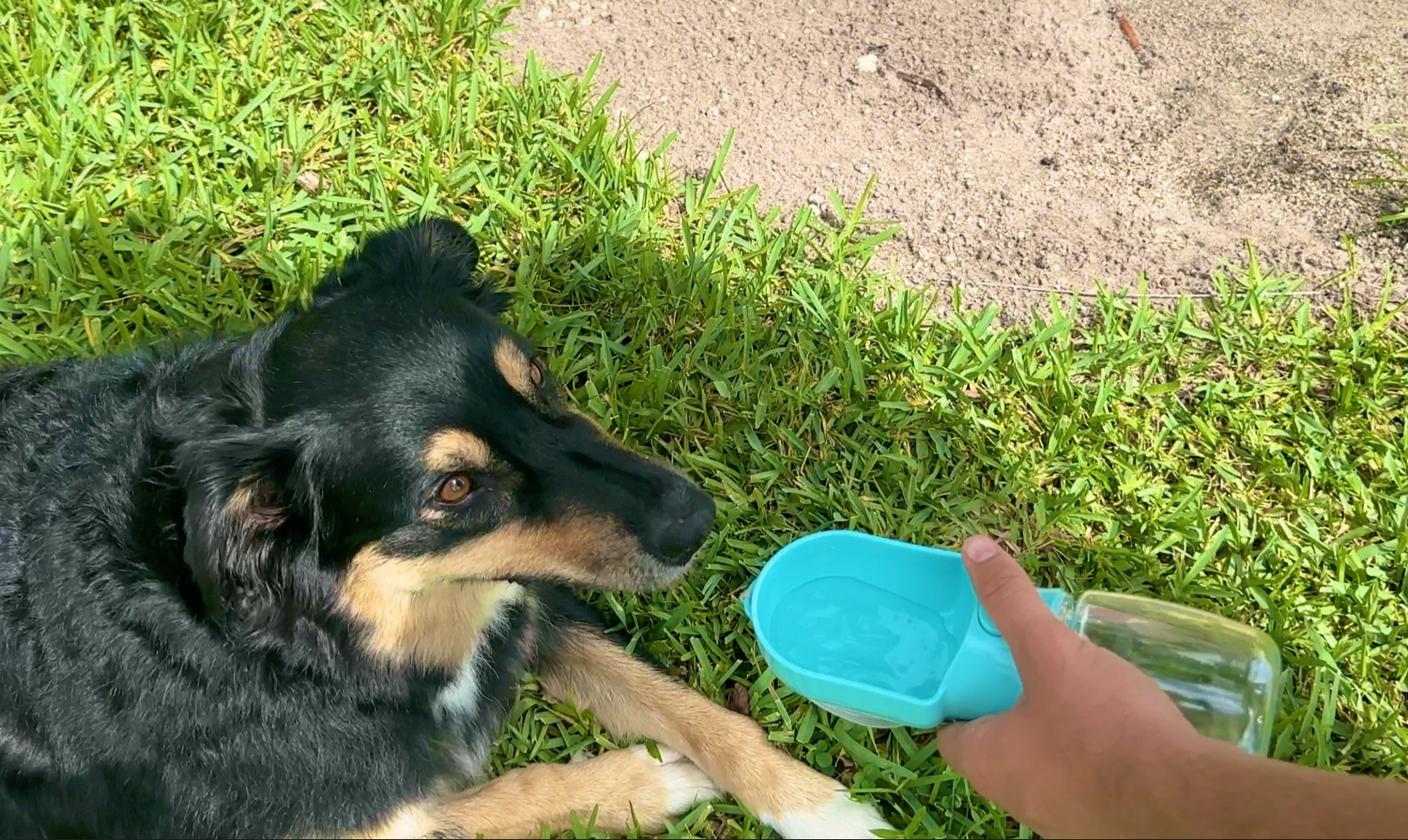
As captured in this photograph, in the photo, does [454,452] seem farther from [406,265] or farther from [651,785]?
[651,785]

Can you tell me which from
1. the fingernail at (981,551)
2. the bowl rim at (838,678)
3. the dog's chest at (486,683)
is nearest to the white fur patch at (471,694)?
the dog's chest at (486,683)

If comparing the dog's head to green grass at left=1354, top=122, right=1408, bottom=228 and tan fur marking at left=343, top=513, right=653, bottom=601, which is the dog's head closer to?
tan fur marking at left=343, top=513, right=653, bottom=601

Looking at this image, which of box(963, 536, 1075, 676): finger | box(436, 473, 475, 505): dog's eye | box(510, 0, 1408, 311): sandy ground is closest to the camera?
box(963, 536, 1075, 676): finger

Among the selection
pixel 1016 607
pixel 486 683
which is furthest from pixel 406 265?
pixel 1016 607

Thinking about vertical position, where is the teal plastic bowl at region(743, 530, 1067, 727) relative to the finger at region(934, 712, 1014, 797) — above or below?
below

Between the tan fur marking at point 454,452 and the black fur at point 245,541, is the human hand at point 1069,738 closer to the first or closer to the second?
the black fur at point 245,541

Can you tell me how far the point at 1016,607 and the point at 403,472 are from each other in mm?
1412

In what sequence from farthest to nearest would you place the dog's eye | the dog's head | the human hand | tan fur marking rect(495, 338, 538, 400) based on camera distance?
1. tan fur marking rect(495, 338, 538, 400)
2. the dog's eye
3. the dog's head
4. the human hand

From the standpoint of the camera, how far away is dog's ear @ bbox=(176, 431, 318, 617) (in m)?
2.02

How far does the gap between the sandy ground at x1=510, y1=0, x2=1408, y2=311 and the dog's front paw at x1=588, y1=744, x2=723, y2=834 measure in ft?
6.77

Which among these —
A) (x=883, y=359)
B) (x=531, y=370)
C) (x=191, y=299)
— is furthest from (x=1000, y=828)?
(x=191, y=299)

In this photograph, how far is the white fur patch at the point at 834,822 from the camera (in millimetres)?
2711

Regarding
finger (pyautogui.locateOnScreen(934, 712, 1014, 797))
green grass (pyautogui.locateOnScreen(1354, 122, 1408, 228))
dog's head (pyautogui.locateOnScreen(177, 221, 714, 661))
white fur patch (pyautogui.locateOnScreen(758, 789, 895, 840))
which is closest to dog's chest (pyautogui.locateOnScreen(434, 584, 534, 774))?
dog's head (pyautogui.locateOnScreen(177, 221, 714, 661))

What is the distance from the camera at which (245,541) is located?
7.04 ft
